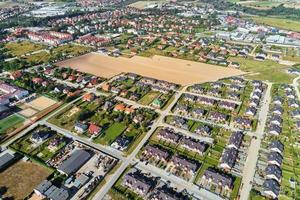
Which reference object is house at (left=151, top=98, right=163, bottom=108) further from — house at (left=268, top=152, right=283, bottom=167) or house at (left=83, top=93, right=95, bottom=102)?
house at (left=268, top=152, right=283, bottom=167)

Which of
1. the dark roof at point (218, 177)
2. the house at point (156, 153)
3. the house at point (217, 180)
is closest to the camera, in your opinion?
the house at point (217, 180)

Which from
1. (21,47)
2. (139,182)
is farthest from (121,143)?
(21,47)

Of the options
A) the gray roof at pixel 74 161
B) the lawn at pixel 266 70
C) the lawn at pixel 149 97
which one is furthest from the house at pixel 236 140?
the lawn at pixel 266 70

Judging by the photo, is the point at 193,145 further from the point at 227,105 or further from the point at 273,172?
the point at 227,105

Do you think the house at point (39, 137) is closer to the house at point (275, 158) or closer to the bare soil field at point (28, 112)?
Result: the bare soil field at point (28, 112)

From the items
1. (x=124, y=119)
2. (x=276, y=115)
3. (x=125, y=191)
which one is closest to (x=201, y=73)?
(x=276, y=115)

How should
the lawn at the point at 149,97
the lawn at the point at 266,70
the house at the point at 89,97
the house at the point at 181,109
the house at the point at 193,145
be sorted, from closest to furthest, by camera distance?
the house at the point at 193,145, the house at the point at 181,109, the lawn at the point at 149,97, the house at the point at 89,97, the lawn at the point at 266,70

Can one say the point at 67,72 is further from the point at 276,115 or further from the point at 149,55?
the point at 276,115

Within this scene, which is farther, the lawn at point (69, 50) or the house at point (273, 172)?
the lawn at point (69, 50)
